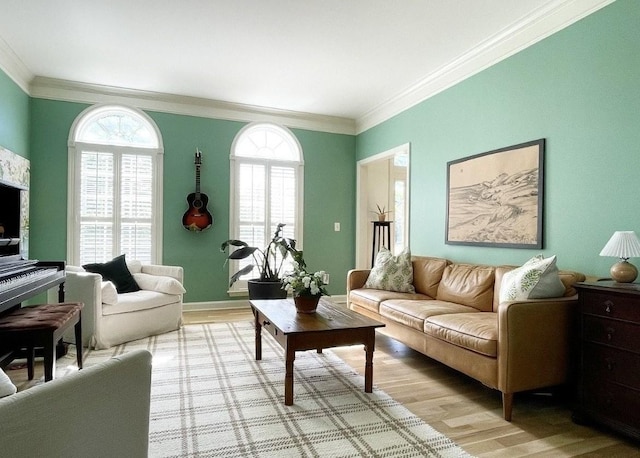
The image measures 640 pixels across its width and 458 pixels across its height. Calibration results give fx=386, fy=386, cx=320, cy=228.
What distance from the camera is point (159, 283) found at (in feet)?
13.2

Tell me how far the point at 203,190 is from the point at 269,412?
3558 mm

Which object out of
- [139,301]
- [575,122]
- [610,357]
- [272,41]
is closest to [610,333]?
[610,357]

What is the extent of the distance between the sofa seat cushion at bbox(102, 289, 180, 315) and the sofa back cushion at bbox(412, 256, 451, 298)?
254 cm

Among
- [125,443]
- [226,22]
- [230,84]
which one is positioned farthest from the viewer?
[230,84]

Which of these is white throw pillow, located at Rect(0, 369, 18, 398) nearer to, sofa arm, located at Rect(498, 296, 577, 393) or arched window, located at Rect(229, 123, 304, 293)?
sofa arm, located at Rect(498, 296, 577, 393)

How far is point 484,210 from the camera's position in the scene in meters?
3.56

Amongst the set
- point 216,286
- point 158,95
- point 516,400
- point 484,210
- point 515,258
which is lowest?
point 516,400

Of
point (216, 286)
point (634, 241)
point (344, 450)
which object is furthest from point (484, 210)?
point (216, 286)

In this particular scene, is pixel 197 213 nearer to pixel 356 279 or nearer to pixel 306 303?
pixel 356 279

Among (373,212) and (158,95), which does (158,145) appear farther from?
(373,212)

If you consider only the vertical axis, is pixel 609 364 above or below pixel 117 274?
below

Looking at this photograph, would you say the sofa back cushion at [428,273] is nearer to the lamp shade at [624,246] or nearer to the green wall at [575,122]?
the green wall at [575,122]

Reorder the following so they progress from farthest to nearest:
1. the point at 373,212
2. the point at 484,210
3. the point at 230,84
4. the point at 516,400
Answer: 1. the point at 373,212
2. the point at 230,84
3. the point at 484,210
4. the point at 516,400

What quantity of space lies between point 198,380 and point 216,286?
259 cm
